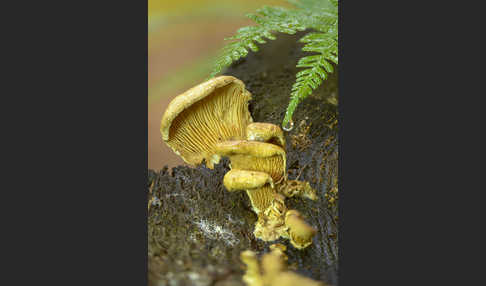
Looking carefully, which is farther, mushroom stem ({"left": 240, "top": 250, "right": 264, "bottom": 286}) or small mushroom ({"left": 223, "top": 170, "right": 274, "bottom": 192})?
small mushroom ({"left": 223, "top": 170, "right": 274, "bottom": 192})

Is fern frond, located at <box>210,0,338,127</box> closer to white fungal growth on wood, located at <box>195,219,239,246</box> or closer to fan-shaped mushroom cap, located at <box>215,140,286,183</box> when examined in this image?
fan-shaped mushroom cap, located at <box>215,140,286,183</box>

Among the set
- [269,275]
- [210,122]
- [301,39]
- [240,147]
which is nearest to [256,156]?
[240,147]

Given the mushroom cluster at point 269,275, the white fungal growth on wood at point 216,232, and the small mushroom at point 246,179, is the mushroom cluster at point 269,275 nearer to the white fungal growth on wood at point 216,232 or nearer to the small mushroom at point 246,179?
the white fungal growth on wood at point 216,232

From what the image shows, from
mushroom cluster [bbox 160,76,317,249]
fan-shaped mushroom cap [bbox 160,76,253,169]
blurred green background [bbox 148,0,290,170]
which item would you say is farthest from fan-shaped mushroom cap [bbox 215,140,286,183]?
blurred green background [bbox 148,0,290,170]

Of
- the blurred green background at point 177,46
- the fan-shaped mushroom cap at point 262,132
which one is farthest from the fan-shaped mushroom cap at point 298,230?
the blurred green background at point 177,46

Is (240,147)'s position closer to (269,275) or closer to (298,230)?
(298,230)

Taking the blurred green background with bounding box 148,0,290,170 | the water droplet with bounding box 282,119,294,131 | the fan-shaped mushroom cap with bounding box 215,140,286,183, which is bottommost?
the fan-shaped mushroom cap with bounding box 215,140,286,183

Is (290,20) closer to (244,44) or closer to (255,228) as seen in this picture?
(244,44)
